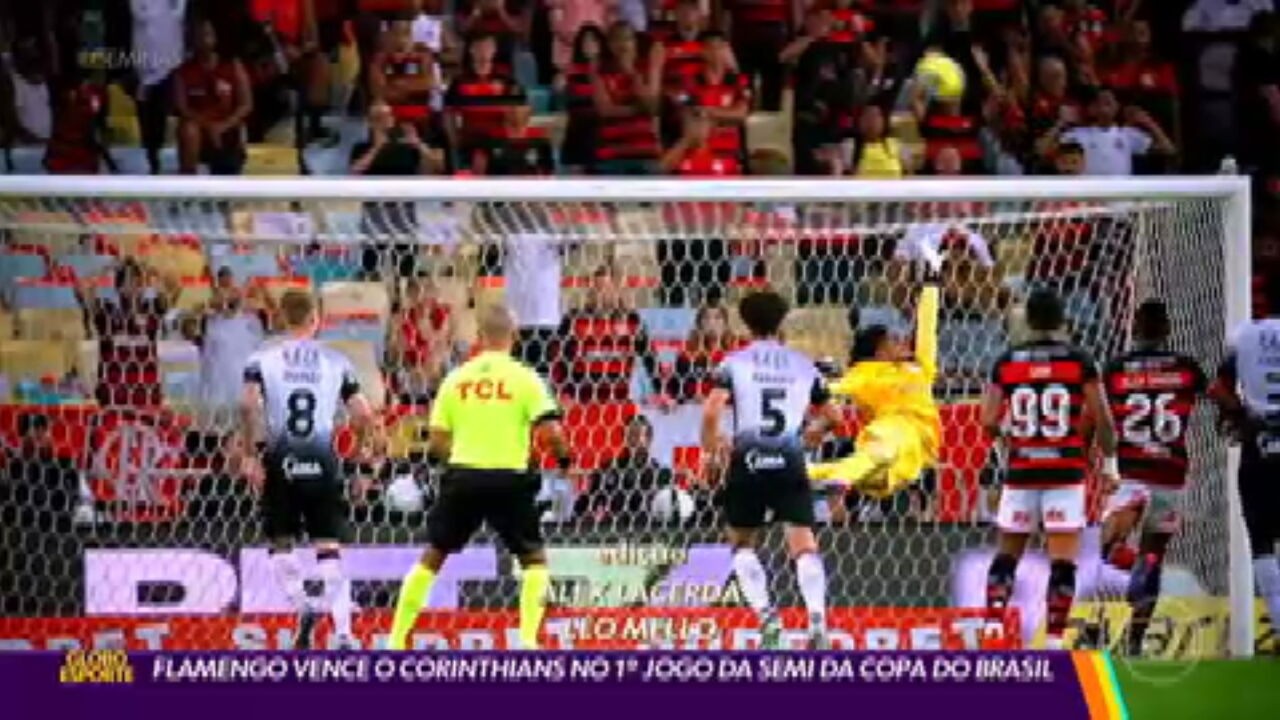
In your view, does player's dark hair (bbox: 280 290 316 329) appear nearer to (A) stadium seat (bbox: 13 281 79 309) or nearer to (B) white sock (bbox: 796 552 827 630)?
(A) stadium seat (bbox: 13 281 79 309)

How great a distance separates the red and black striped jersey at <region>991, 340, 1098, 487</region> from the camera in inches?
480

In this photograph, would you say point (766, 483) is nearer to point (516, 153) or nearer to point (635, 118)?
point (516, 153)

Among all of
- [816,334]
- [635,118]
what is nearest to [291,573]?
[816,334]

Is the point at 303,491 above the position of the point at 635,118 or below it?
below

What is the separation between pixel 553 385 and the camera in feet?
42.1

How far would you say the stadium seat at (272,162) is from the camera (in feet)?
52.5

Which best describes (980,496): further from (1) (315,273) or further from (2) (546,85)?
(2) (546,85)

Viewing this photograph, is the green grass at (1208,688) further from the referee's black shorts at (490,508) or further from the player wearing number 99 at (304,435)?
the player wearing number 99 at (304,435)

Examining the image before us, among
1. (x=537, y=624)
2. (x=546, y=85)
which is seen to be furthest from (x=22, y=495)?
(x=546, y=85)

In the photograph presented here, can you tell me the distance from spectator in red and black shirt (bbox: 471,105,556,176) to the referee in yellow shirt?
3.29 m

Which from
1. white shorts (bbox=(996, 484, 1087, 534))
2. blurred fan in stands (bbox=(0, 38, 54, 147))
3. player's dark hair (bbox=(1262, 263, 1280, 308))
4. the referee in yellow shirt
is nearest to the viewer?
the referee in yellow shirt

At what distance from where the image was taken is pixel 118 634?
41.6ft

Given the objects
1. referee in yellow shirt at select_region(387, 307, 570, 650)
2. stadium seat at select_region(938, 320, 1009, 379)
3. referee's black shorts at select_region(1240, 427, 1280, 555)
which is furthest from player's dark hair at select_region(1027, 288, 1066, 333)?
referee in yellow shirt at select_region(387, 307, 570, 650)

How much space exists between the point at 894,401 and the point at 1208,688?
2771 millimetres
